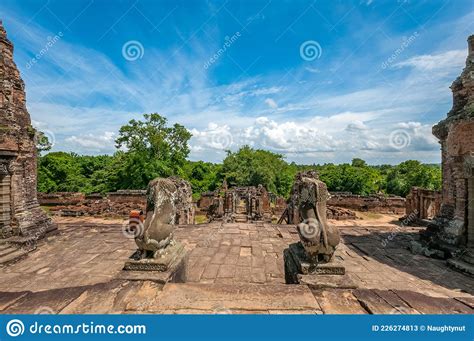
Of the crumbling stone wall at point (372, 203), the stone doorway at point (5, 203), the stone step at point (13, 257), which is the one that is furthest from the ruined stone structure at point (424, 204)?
the stone doorway at point (5, 203)

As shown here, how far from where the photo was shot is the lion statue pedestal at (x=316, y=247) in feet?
11.1

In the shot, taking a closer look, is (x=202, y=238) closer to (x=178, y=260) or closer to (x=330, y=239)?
(x=178, y=260)

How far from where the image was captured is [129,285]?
3.30 m

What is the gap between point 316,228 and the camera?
3.52 meters

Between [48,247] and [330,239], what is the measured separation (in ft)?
24.1

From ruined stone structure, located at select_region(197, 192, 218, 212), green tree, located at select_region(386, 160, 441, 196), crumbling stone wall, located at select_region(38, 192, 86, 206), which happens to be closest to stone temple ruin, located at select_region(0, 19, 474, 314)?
ruined stone structure, located at select_region(197, 192, 218, 212)

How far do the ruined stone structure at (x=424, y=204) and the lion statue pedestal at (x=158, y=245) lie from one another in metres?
14.7

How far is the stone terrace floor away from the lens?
2.85 metres

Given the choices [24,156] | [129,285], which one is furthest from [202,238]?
[24,156]

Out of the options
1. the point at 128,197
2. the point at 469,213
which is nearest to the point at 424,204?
the point at 469,213

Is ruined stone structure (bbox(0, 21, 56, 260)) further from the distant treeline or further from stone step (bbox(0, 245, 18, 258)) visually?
the distant treeline

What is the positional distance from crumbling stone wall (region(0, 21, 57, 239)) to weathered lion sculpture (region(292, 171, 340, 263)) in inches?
295

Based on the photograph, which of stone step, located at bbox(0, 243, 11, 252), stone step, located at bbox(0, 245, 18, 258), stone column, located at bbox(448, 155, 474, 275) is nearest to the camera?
stone column, located at bbox(448, 155, 474, 275)

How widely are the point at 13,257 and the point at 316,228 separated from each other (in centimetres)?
683
